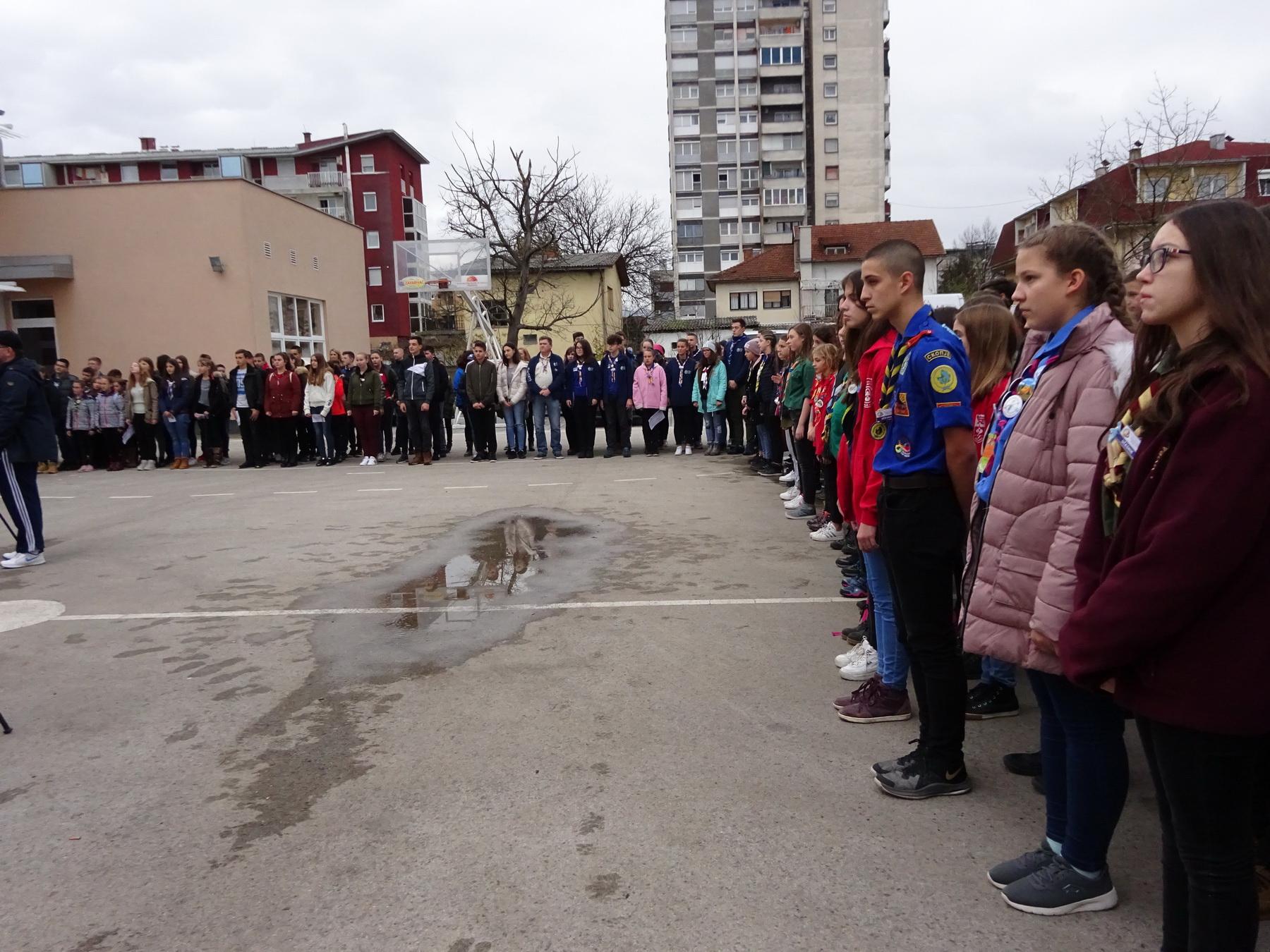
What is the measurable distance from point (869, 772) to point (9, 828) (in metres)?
3.31

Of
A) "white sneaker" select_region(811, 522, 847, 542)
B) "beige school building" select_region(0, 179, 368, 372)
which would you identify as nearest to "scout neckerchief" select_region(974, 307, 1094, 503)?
"white sneaker" select_region(811, 522, 847, 542)

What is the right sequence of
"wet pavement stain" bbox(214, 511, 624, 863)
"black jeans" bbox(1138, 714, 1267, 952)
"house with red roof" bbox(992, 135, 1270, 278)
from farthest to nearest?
"house with red roof" bbox(992, 135, 1270, 278) → "wet pavement stain" bbox(214, 511, 624, 863) → "black jeans" bbox(1138, 714, 1267, 952)

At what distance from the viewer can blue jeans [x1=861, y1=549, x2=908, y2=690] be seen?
13.5 feet

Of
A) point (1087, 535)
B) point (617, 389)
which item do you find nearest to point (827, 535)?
point (1087, 535)

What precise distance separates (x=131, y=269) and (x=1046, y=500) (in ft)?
83.8

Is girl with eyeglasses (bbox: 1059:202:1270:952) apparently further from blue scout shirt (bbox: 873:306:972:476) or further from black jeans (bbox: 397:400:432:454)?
black jeans (bbox: 397:400:432:454)

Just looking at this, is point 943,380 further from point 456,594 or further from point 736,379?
point 736,379

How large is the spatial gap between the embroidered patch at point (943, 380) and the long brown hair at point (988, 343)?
741 mm

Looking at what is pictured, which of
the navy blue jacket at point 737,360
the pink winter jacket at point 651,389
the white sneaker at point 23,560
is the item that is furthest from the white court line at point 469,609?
the pink winter jacket at point 651,389

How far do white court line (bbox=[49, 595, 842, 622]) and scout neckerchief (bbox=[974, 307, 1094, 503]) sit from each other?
10.2ft

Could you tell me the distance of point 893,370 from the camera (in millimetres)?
3496

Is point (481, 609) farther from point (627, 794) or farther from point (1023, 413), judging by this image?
point (1023, 413)

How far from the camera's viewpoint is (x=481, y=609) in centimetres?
616

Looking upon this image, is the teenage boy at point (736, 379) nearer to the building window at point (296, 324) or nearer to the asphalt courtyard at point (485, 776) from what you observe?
the asphalt courtyard at point (485, 776)
